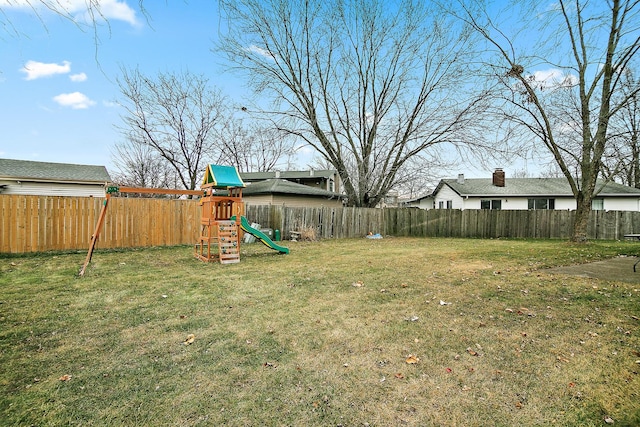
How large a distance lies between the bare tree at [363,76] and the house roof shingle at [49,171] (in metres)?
10.7

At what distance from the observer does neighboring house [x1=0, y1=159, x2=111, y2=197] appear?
1633 cm

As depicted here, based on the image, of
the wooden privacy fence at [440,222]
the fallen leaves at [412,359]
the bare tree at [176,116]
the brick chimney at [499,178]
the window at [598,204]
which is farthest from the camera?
the brick chimney at [499,178]

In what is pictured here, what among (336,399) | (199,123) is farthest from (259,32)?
(336,399)

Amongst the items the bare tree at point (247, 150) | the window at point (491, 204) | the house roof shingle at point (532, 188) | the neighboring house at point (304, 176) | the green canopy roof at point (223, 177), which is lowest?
the window at point (491, 204)

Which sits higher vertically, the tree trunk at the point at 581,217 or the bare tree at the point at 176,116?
the bare tree at the point at 176,116

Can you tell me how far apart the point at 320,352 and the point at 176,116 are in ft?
69.2

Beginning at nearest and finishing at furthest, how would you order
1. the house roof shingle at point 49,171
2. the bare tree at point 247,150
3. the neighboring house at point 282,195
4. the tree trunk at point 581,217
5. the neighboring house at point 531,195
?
1. the tree trunk at point 581,217
2. the house roof shingle at point 49,171
3. the neighboring house at point 282,195
4. the neighboring house at point 531,195
5. the bare tree at point 247,150

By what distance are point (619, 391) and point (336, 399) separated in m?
2.07

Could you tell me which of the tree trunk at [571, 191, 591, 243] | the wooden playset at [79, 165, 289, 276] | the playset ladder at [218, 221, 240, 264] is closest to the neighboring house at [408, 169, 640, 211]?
the tree trunk at [571, 191, 591, 243]

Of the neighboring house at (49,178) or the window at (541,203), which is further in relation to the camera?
the window at (541,203)

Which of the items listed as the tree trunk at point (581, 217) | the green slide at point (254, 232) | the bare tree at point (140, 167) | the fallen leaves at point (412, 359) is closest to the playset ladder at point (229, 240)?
the green slide at point (254, 232)

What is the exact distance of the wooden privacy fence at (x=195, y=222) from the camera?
920cm

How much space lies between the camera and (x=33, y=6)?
1.76 meters

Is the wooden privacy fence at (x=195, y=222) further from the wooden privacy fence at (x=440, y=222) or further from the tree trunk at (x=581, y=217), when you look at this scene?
the tree trunk at (x=581, y=217)
